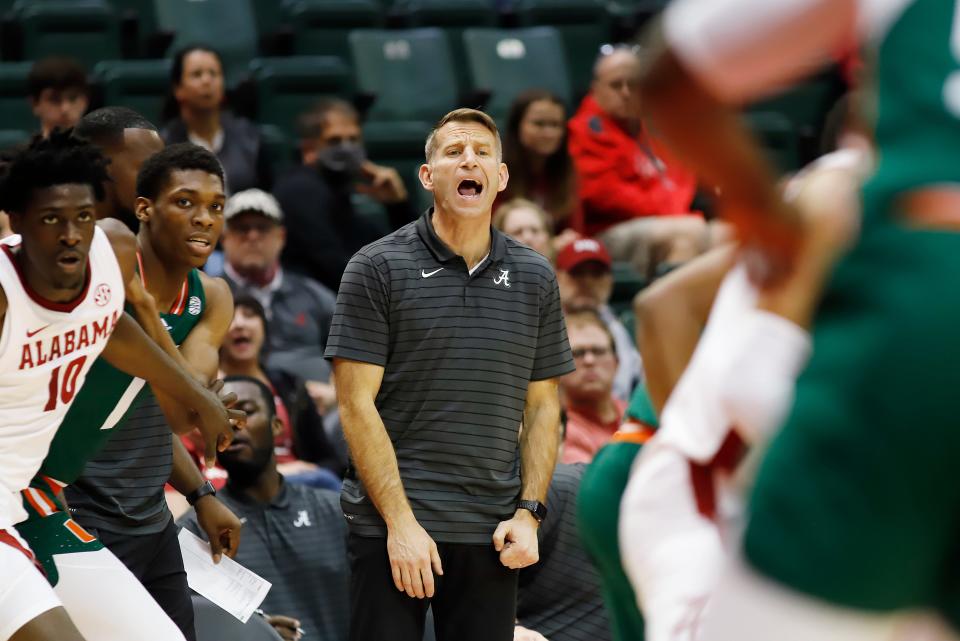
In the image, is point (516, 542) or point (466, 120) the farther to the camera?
point (466, 120)

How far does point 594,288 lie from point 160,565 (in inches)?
138

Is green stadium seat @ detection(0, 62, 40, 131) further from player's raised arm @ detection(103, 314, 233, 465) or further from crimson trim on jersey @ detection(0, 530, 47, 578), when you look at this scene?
crimson trim on jersey @ detection(0, 530, 47, 578)

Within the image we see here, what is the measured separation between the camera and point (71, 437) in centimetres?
418

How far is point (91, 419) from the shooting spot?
4.23 metres

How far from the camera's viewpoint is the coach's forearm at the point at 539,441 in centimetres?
460

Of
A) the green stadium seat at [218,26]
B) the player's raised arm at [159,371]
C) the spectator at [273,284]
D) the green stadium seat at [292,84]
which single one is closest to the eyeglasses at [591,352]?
the spectator at [273,284]

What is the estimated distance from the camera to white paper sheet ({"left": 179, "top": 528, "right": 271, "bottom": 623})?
4.59 metres

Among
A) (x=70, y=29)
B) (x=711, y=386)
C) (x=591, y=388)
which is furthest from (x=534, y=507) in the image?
(x=70, y=29)

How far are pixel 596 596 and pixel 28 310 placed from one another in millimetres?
2344

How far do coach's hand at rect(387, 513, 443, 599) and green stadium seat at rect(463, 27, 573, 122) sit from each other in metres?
5.34

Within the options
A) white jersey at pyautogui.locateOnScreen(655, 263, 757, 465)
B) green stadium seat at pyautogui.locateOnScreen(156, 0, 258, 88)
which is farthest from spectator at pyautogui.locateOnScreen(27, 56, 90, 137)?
white jersey at pyautogui.locateOnScreen(655, 263, 757, 465)

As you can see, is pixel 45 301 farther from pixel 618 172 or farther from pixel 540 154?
pixel 618 172

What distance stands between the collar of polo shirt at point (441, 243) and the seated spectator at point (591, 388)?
1923 millimetres

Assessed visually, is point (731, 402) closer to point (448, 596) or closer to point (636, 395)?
point (636, 395)
